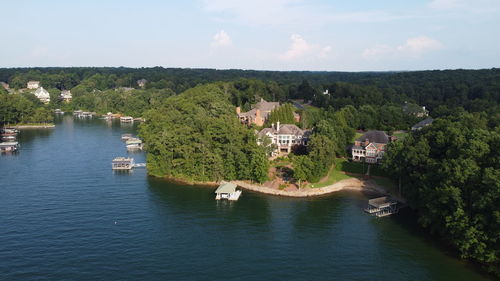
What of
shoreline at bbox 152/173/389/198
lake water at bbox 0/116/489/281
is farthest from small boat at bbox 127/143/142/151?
shoreline at bbox 152/173/389/198

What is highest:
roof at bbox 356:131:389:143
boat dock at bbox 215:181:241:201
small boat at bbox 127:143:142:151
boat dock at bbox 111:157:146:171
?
roof at bbox 356:131:389:143

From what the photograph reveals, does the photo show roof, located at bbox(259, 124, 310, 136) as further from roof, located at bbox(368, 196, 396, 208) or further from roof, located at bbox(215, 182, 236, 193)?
roof, located at bbox(368, 196, 396, 208)

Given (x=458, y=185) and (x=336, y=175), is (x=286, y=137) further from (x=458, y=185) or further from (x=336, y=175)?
(x=458, y=185)

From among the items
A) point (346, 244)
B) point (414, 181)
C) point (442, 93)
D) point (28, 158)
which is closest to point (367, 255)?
point (346, 244)

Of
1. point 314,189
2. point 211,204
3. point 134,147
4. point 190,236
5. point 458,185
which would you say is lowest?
point 190,236

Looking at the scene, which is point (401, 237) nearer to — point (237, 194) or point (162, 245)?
point (237, 194)

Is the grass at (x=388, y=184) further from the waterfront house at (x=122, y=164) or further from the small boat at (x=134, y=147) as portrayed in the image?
the small boat at (x=134, y=147)

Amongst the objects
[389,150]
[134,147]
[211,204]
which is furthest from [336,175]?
[134,147]
